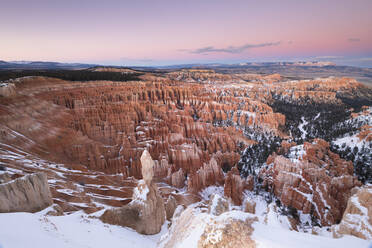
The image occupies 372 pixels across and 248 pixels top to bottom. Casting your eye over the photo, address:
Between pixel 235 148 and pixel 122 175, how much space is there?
21118 mm

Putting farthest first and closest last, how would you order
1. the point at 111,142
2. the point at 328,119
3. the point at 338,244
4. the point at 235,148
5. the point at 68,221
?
1. the point at 328,119
2. the point at 235,148
3. the point at 111,142
4. the point at 68,221
5. the point at 338,244

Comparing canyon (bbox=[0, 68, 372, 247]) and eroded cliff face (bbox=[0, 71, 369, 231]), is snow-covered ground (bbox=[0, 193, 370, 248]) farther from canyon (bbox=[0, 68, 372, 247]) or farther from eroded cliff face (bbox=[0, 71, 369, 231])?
eroded cliff face (bbox=[0, 71, 369, 231])

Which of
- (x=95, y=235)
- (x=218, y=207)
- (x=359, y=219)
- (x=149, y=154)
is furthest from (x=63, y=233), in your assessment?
(x=359, y=219)

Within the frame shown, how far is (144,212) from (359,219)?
1045cm

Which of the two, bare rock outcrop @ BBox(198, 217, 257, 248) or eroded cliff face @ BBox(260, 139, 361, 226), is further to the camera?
eroded cliff face @ BBox(260, 139, 361, 226)

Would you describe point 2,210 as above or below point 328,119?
above

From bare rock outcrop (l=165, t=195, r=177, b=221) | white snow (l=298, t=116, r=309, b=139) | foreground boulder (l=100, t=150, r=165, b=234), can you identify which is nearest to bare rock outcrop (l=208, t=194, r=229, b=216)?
foreground boulder (l=100, t=150, r=165, b=234)

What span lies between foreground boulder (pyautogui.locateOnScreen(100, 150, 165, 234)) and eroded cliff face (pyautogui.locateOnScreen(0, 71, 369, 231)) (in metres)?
2.19

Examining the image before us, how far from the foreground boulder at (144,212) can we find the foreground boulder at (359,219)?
8.78m

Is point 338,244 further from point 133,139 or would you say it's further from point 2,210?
point 133,139

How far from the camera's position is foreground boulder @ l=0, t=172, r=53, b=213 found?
7.06 meters

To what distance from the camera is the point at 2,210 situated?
6840 mm

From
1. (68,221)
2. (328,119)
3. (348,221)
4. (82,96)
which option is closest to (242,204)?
(348,221)

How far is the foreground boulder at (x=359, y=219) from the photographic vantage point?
8.03 m
